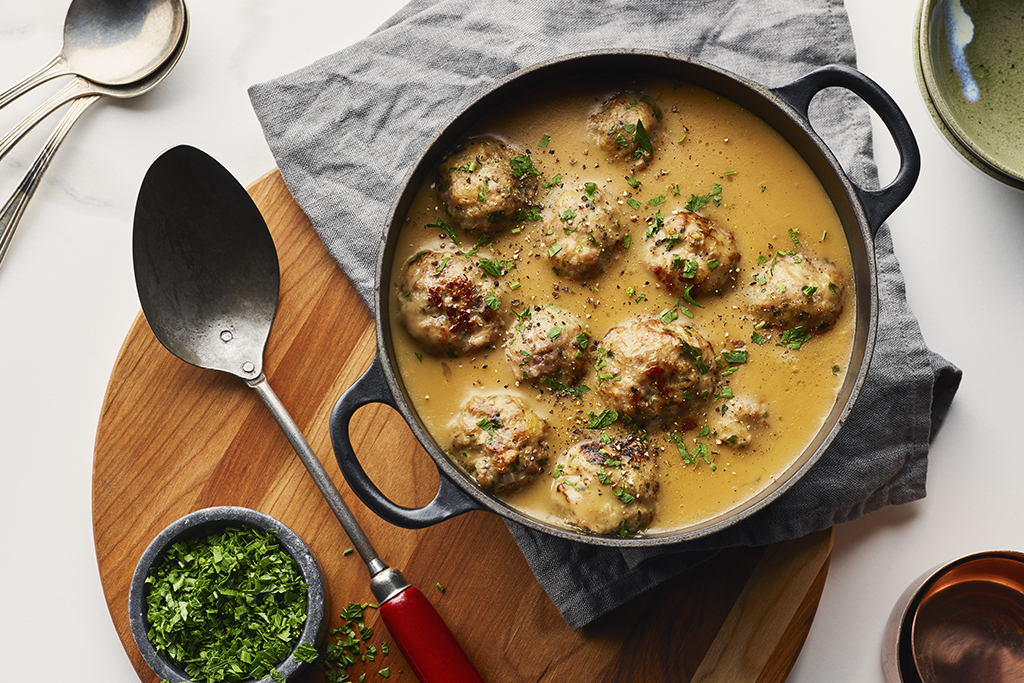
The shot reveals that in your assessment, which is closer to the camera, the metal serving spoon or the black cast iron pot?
the black cast iron pot

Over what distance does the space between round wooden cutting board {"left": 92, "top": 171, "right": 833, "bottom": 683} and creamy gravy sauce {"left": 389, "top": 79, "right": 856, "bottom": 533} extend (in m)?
0.43

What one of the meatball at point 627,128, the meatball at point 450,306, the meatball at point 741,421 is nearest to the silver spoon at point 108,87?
the meatball at point 450,306

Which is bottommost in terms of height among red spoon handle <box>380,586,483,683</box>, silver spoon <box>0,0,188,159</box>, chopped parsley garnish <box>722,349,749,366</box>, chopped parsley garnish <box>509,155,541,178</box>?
red spoon handle <box>380,586,483,683</box>

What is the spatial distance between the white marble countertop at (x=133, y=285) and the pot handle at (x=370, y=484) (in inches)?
53.1

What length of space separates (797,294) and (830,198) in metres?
0.38

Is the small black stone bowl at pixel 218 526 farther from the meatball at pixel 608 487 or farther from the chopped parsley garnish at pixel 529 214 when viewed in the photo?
the chopped parsley garnish at pixel 529 214

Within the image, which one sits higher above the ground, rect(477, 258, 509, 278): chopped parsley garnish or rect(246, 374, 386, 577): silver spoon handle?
rect(477, 258, 509, 278): chopped parsley garnish

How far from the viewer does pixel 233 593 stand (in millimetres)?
2582

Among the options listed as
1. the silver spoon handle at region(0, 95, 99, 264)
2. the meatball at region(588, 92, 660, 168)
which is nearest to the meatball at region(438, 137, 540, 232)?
the meatball at region(588, 92, 660, 168)

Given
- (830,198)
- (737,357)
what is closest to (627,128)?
(830,198)

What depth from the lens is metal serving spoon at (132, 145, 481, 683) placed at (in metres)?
2.63

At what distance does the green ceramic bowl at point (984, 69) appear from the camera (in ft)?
9.35

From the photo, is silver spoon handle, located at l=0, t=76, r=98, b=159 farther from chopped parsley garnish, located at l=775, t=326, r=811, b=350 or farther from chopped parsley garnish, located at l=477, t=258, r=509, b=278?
chopped parsley garnish, located at l=775, t=326, r=811, b=350

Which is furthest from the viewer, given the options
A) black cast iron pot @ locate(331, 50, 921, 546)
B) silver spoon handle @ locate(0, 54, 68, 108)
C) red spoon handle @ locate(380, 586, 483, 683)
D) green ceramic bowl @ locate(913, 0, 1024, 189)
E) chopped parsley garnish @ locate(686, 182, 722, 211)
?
silver spoon handle @ locate(0, 54, 68, 108)
